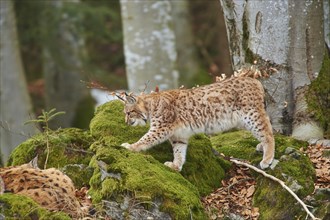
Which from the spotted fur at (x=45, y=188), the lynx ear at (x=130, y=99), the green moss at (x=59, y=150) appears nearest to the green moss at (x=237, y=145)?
the lynx ear at (x=130, y=99)

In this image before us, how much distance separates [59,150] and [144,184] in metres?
1.59

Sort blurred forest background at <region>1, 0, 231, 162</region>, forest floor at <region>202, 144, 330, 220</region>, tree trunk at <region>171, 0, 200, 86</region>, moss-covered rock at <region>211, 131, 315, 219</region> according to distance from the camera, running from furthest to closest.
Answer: tree trunk at <region>171, 0, 200, 86</region> < blurred forest background at <region>1, 0, 231, 162</region> < forest floor at <region>202, 144, 330, 220</region> < moss-covered rock at <region>211, 131, 315, 219</region>

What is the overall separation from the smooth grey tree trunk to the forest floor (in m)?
11.7

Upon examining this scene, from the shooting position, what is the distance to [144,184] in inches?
Result: 296

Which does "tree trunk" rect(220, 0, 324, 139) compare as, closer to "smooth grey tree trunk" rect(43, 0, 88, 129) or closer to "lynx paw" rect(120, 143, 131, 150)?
"lynx paw" rect(120, 143, 131, 150)

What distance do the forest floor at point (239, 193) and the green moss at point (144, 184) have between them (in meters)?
0.33

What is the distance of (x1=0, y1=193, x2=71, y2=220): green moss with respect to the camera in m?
7.02

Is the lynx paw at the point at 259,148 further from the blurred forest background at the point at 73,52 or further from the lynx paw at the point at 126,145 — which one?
the blurred forest background at the point at 73,52

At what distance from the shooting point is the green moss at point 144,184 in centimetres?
748

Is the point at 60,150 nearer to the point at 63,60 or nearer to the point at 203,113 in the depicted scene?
the point at 203,113

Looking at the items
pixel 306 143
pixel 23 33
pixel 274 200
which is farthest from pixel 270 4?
pixel 23 33

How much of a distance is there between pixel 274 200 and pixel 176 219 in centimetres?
101

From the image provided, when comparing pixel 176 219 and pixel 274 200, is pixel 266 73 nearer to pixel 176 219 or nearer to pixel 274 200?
pixel 274 200

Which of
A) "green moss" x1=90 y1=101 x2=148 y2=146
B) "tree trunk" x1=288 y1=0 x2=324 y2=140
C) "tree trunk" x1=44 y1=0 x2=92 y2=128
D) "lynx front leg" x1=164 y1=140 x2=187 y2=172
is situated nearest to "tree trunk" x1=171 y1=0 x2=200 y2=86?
"tree trunk" x1=44 y1=0 x2=92 y2=128
